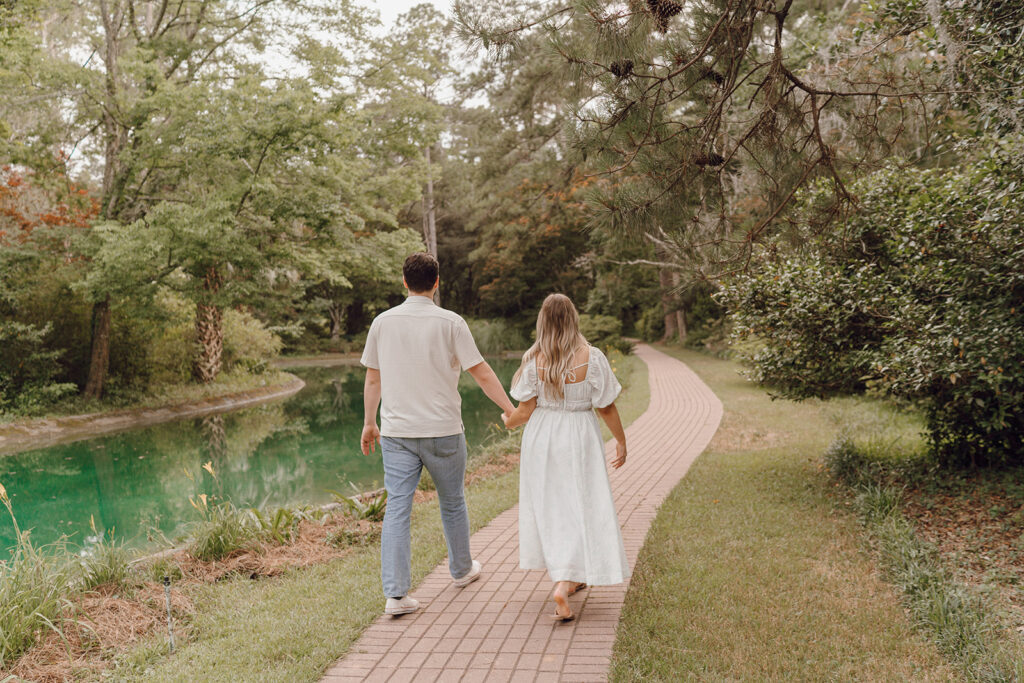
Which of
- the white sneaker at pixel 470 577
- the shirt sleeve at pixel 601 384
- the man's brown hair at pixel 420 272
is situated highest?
the man's brown hair at pixel 420 272

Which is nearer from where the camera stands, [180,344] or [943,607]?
[943,607]

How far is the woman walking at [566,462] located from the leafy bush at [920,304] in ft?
5.58

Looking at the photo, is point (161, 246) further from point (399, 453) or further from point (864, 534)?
point (864, 534)

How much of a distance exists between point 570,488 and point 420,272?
58.2 inches

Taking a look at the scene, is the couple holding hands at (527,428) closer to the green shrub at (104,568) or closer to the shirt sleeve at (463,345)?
the shirt sleeve at (463,345)

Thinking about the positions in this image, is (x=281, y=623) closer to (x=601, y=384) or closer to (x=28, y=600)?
(x=28, y=600)

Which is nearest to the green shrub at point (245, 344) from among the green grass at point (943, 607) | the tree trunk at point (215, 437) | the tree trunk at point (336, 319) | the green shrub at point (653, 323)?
the tree trunk at point (215, 437)

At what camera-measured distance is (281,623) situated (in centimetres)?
387

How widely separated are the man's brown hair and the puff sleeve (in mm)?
744

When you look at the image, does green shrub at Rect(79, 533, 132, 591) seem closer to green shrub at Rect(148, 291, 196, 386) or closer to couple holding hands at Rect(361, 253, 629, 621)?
couple holding hands at Rect(361, 253, 629, 621)

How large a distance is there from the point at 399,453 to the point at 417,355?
57 centimetres

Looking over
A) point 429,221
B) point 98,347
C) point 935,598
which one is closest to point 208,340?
point 98,347

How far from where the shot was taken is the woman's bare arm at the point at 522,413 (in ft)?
→ 12.6

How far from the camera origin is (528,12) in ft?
14.2
